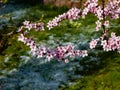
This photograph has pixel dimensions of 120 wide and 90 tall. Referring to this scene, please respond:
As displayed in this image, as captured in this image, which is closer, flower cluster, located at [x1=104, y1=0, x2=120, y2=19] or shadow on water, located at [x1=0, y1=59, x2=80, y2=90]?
flower cluster, located at [x1=104, y1=0, x2=120, y2=19]

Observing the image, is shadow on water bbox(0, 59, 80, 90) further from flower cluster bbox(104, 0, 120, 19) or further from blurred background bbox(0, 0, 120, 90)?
flower cluster bbox(104, 0, 120, 19)

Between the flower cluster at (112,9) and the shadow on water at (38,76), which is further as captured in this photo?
the shadow on water at (38,76)

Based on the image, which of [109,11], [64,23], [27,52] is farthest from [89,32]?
[109,11]

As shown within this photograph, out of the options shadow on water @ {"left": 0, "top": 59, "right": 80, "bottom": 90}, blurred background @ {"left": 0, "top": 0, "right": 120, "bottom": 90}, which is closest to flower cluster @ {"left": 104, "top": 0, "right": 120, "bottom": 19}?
blurred background @ {"left": 0, "top": 0, "right": 120, "bottom": 90}

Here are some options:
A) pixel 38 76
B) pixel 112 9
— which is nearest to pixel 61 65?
pixel 38 76

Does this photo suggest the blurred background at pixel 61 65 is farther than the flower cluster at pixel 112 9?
Yes

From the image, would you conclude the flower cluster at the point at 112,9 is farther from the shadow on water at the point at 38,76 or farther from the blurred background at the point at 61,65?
the shadow on water at the point at 38,76

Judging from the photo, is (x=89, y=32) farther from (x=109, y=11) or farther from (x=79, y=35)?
(x=109, y=11)

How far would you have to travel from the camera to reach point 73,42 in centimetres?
1225

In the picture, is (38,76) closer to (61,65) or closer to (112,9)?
(61,65)

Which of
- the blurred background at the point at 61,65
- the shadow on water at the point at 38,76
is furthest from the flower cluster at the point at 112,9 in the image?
the shadow on water at the point at 38,76

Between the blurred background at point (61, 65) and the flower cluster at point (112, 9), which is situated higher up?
the flower cluster at point (112, 9)

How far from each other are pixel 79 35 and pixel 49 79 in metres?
3.72

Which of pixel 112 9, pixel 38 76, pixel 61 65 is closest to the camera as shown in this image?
pixel 112 9
